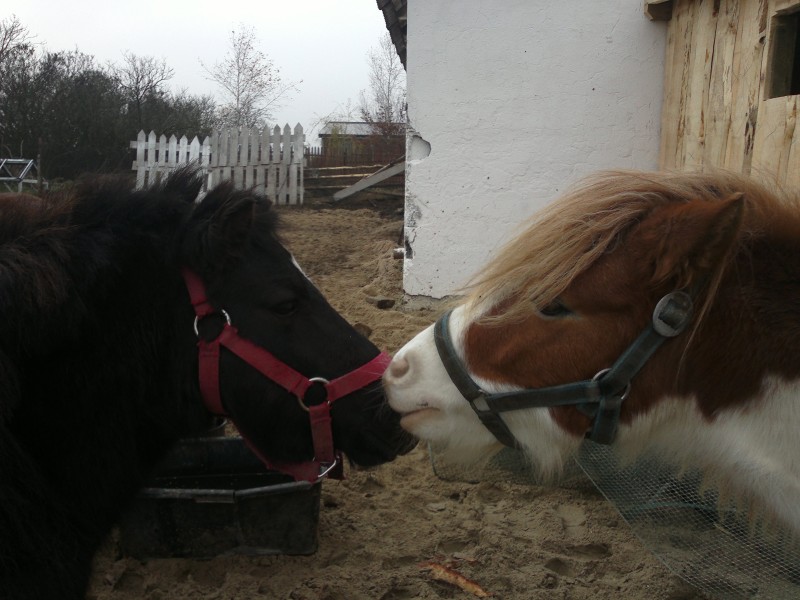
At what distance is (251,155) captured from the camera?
14320 millimetres

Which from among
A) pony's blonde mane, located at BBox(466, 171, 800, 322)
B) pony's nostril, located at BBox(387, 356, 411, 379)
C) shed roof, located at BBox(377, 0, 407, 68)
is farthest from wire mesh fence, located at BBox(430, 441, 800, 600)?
shed roof, located at BBox(377, 0, 407, 68)

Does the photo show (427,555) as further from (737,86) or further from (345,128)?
(345,128)

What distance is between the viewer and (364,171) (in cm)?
1645

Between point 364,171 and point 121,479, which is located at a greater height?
point 364,171

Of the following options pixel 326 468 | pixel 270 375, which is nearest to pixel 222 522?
pixel 326 468

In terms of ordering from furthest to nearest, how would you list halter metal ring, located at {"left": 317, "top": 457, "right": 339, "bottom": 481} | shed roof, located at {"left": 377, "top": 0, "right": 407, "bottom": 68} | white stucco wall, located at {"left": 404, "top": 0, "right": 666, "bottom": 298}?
shed roof, located at {"left": 377, "top": 0, "right": 407, "bottom": 68}
white stucco wall, located at {"left": 404, "top": 0, "right": 666, "bottom": 298}
halter metal ring, located at {"left": 317, "top": 457, "right": 339, "bottom": 481}

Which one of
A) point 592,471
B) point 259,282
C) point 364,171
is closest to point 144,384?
point 259,282

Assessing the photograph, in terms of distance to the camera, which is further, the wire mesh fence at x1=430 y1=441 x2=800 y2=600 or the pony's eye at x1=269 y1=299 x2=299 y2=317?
the wire mesh fence at x1=430 y1=441 x2=800 y2=600

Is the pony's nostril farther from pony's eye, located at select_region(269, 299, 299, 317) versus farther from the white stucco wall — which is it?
the white stucco wall

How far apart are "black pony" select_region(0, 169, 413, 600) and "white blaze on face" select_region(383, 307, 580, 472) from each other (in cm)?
47

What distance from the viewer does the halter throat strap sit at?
208 centimetres

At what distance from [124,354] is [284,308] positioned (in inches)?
19.2

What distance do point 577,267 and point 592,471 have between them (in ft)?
7.03

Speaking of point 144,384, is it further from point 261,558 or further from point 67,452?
point 261,558
